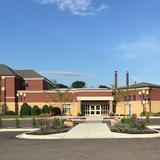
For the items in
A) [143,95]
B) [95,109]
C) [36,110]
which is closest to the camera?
[143,95]

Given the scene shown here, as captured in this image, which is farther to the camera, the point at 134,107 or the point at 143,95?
the point at 134,107

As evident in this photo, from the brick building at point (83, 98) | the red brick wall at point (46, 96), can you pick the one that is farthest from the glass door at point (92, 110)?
Result: the red brick wall at point (46, 96)

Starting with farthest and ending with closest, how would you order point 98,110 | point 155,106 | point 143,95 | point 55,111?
point 98,110
point 55,111
point 155,106
point 143,95

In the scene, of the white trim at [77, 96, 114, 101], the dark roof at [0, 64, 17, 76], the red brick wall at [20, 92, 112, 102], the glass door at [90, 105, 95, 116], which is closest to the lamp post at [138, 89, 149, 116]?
the white trim at [77, 96, 114, 101]

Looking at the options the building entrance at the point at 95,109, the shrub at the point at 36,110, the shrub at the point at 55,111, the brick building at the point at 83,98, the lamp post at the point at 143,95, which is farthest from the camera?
the building entrance at the point at 95,109

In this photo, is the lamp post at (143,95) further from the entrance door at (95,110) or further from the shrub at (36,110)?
the shrub at (36,110)

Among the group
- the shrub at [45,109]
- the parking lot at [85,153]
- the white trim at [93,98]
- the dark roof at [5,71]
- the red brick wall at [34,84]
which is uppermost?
the dark roof at [5,71]

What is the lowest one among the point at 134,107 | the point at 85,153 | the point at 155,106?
the point at 85,153

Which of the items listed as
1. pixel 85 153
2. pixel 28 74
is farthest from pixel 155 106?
pixel 85 153

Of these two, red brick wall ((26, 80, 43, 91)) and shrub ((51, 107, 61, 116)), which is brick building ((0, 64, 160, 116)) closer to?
shrub ((51, 107, 61, 116))

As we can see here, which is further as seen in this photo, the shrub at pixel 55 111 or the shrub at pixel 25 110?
the shrub at pixel 55 111

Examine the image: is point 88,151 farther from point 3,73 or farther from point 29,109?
point 3,73

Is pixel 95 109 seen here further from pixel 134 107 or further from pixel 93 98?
pixel 134 107

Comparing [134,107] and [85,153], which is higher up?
[134,107]
